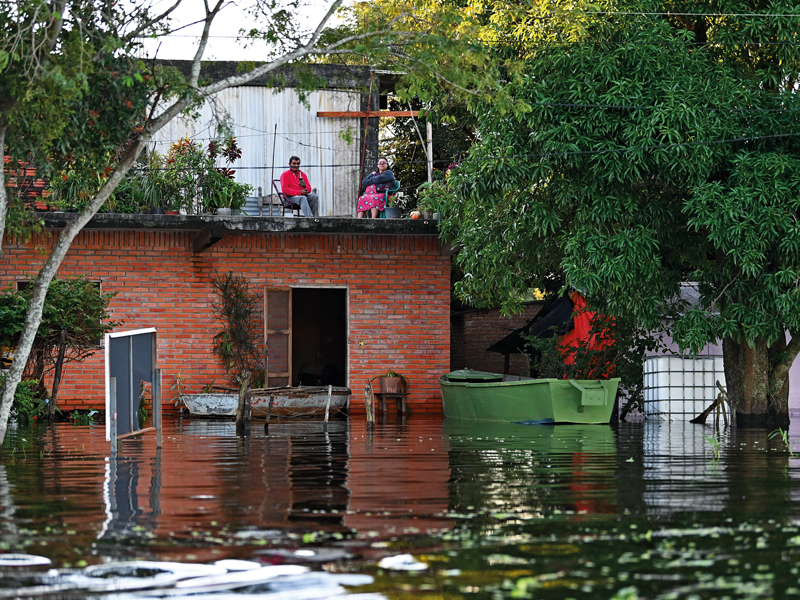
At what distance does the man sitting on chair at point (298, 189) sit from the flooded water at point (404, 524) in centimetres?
962

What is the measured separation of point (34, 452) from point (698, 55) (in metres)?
9.58

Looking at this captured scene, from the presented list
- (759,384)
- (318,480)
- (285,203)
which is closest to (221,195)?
(285,203)

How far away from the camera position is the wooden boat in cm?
1803

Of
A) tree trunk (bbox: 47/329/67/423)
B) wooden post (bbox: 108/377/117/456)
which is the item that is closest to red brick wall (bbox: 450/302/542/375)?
tree trunk (bbox: 47/329/67/423)

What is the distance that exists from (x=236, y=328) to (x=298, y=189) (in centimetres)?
279

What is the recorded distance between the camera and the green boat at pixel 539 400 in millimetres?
16328

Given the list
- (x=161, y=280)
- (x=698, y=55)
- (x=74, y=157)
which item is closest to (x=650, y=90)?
(x=698, y=55)

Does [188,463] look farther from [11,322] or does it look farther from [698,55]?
[698,55]

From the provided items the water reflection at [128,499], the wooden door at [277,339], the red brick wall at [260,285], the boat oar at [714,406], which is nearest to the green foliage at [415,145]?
the red brick wall at [260,285]

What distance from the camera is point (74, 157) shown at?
31.9 ft

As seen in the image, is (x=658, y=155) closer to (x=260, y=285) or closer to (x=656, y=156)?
(x=656, y=156)

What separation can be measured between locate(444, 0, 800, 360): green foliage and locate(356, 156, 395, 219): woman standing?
4549mm

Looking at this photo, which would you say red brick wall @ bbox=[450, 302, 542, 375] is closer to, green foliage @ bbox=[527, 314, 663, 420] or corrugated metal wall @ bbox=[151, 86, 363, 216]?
green foliage @ bbox=[527, 314, 663, 420]

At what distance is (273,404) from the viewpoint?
18.1m
